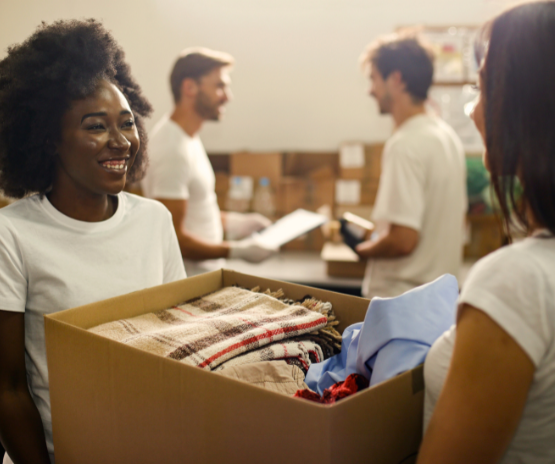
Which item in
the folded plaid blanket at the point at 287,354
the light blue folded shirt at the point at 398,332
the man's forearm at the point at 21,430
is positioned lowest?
the man's forearm at the point at 21,430

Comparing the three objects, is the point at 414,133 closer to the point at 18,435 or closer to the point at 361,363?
the point at 361,363

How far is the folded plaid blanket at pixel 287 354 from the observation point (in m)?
0.79

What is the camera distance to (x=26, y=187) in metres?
1.09

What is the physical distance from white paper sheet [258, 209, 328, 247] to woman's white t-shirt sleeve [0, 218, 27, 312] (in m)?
1.42

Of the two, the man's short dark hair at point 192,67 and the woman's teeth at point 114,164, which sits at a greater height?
the man's short dark hair at point 192,67

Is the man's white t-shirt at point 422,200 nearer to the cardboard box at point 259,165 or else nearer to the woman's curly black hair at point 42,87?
the woman's curly black hair at point 42,87

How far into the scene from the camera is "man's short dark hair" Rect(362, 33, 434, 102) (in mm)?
2205

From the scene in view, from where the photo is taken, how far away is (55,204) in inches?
42.8

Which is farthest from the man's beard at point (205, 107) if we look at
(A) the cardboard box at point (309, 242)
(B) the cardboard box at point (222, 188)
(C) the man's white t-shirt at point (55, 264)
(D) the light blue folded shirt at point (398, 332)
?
(D) the light blue folded shirt at point (398, 332)

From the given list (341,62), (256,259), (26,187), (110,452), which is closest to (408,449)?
(110,452)

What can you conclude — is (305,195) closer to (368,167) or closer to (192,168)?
(368,167)

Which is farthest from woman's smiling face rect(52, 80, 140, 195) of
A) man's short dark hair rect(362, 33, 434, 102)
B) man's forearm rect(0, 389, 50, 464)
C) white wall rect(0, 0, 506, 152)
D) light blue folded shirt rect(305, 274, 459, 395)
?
white wall rect(0, 0, 506, 152)

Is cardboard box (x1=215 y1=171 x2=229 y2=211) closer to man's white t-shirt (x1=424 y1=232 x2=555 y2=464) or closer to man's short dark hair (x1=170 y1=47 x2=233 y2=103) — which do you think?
man's short dark hair (x1=170 y1=47 x2=233 y2=103)

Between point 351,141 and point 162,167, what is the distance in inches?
84.8
